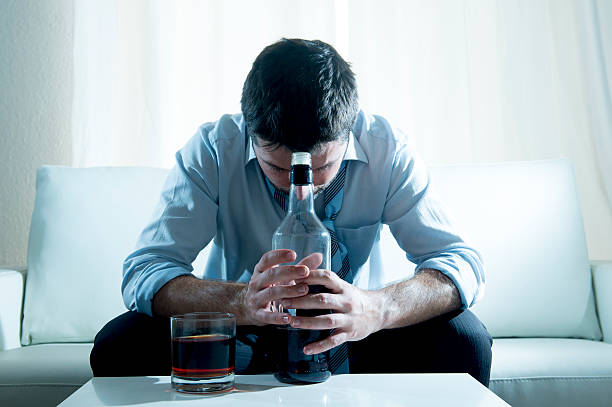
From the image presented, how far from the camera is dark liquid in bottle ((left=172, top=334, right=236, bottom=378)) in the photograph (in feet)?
2.47

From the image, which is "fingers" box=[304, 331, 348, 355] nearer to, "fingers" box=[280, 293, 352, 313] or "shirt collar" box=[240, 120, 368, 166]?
"fingers" box=[280, 293, 352, 313]

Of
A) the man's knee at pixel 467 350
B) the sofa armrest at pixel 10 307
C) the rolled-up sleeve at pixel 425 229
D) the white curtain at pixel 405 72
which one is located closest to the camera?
the man's knee at pixel 467 350

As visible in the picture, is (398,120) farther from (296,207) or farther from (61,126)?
(296,207)

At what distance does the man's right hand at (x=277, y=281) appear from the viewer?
2.59 ft

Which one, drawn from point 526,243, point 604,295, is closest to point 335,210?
point 526,243

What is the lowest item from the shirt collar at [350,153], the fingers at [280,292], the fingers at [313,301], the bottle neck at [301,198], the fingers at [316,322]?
the fingers at [316,322]

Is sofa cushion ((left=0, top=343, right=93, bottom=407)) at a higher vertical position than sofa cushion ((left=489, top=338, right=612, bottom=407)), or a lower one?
higher

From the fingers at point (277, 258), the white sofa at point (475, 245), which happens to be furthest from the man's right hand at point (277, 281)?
the white sofa at point (475, 245)

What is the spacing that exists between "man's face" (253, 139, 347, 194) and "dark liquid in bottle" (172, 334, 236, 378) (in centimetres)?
40

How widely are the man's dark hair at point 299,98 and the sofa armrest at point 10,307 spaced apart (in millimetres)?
838

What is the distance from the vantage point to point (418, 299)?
107 centimetres

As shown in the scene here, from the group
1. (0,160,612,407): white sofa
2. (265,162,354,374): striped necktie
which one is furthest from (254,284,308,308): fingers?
(0,160,612,407): white sofa

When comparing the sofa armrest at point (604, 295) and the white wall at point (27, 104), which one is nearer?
the sofa armrest at point (604, 295)

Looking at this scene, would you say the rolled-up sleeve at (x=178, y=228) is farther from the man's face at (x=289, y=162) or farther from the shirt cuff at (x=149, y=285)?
the man's face at (x=289, y=162)
